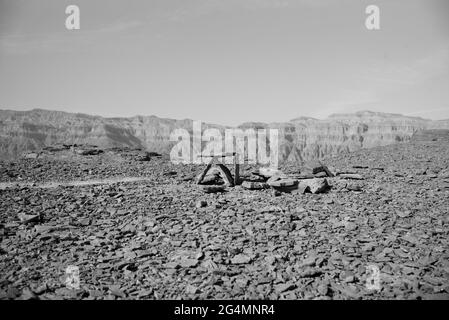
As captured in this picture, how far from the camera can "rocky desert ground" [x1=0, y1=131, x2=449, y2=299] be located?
15.4 feet

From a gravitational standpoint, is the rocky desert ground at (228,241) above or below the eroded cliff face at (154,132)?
below

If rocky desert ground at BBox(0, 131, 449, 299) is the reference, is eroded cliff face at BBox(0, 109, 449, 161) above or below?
above

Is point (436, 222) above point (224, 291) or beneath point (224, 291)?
above

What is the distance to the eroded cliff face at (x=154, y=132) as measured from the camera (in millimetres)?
133875

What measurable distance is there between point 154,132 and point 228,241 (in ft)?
578

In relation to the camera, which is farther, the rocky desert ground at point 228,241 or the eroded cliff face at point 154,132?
the eroded cliff face at point 154,132

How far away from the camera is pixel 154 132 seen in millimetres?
176625

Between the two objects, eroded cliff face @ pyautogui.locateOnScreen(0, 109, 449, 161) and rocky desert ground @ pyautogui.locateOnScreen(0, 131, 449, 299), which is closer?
rocky desert ground @ pyautogui.locateOnScreen(0, 131, 449, 299)

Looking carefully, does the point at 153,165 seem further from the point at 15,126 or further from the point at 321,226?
the point at 15,126

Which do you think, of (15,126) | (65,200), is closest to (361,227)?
(65,200)

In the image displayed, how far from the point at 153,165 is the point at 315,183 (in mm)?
9820

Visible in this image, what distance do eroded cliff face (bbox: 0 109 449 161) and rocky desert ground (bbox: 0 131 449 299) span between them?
452 feet

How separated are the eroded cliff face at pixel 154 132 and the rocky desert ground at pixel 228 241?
138 m
